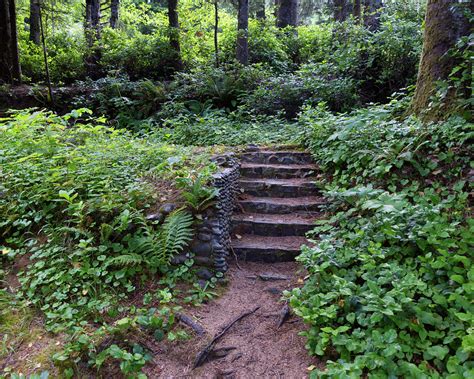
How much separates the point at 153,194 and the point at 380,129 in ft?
10.8

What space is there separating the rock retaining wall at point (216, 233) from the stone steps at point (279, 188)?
84 centimetres

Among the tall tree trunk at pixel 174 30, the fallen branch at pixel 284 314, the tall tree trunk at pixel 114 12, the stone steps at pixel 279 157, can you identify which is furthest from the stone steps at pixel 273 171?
the tall tree trunk at pixel 114 12

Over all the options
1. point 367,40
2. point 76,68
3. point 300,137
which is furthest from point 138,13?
point 300,137

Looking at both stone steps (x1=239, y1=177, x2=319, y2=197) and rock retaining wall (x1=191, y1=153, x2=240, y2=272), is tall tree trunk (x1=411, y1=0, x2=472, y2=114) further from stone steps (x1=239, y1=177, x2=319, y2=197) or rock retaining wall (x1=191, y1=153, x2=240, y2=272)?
rock retaining wall (x1=191, y1=153, x2=240, y2=272)

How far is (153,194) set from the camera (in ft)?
14.0

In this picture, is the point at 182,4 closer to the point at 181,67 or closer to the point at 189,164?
the point at 181,67

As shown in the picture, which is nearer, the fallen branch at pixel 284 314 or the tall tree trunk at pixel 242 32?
the fallen branch at pixel 284 314

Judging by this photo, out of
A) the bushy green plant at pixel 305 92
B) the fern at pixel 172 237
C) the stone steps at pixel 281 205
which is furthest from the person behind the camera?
the bushy green plant at pixel 305 92

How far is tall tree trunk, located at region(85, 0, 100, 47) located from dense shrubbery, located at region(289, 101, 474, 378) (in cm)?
1261

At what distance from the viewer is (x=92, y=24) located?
45.5 ft

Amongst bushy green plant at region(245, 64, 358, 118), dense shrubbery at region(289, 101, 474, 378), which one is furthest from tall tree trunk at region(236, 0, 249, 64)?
dense shrubbery at region(289, 101, 474, 378)

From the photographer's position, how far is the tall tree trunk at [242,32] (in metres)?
11.2

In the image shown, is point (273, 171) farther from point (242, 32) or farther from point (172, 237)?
point (242, 32)

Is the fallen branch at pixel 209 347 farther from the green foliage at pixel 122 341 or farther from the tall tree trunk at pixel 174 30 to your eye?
the tall tree trunk at pixel 174 30
